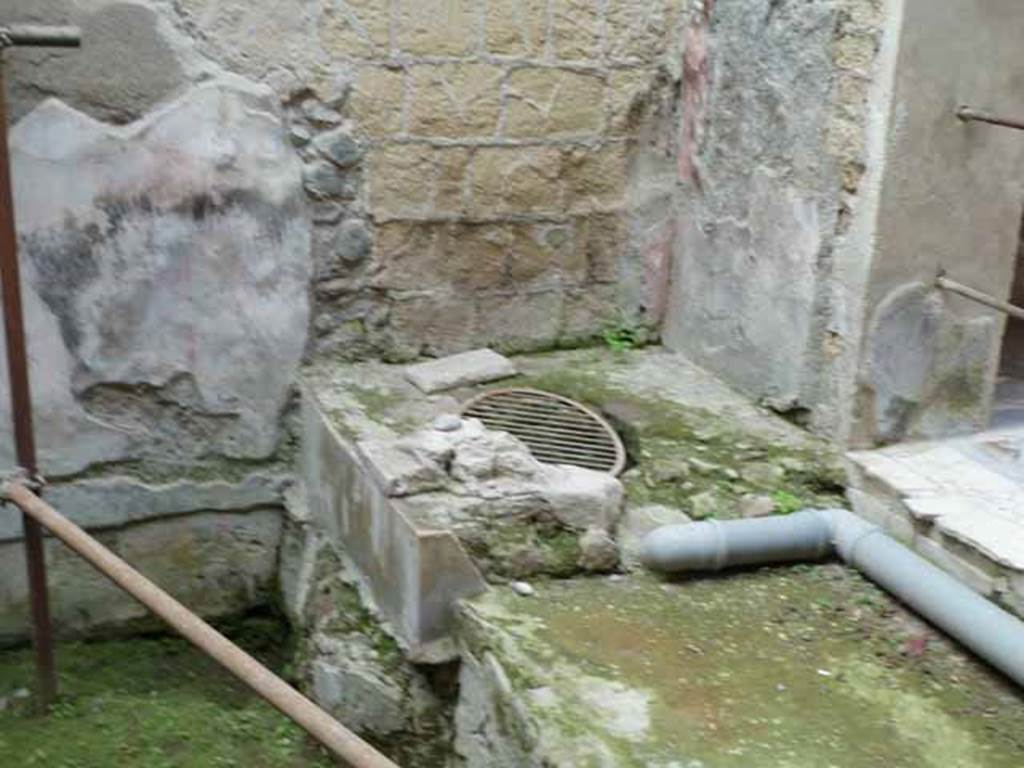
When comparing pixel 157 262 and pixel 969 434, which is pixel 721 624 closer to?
pixel 969 434

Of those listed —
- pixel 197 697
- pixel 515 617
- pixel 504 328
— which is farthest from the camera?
pixel 504 328

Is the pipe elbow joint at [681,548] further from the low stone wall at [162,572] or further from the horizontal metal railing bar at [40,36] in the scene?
the horizontal metal railing bar at [40,36]

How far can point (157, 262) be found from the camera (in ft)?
10.4

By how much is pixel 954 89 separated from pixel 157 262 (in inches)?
74.8

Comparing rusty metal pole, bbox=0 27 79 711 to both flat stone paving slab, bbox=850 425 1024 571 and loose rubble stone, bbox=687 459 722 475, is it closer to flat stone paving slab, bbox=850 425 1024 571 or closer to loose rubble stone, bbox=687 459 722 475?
loose rubble stone, bbox=687 459 722 475

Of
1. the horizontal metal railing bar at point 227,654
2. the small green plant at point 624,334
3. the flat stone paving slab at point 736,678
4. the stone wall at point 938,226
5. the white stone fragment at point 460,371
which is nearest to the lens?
the horizontal metal railing bar at point 227,654

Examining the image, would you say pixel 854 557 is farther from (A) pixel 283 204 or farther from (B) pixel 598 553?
(A) pixel 283 204

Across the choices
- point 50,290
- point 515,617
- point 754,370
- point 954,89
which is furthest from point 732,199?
point 50,290

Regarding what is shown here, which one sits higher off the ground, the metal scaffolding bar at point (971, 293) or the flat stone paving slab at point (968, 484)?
the metal scaffolding bar at point (971, 293)

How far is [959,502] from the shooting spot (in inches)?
107

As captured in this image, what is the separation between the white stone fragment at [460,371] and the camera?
336cm

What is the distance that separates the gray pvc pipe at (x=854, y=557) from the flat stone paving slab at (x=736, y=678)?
5cm

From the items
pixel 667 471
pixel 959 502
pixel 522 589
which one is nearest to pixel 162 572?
pixel 522 589

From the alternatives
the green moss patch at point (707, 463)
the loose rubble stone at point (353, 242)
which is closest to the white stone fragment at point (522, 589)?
the green moss patch at point (707, 463)
